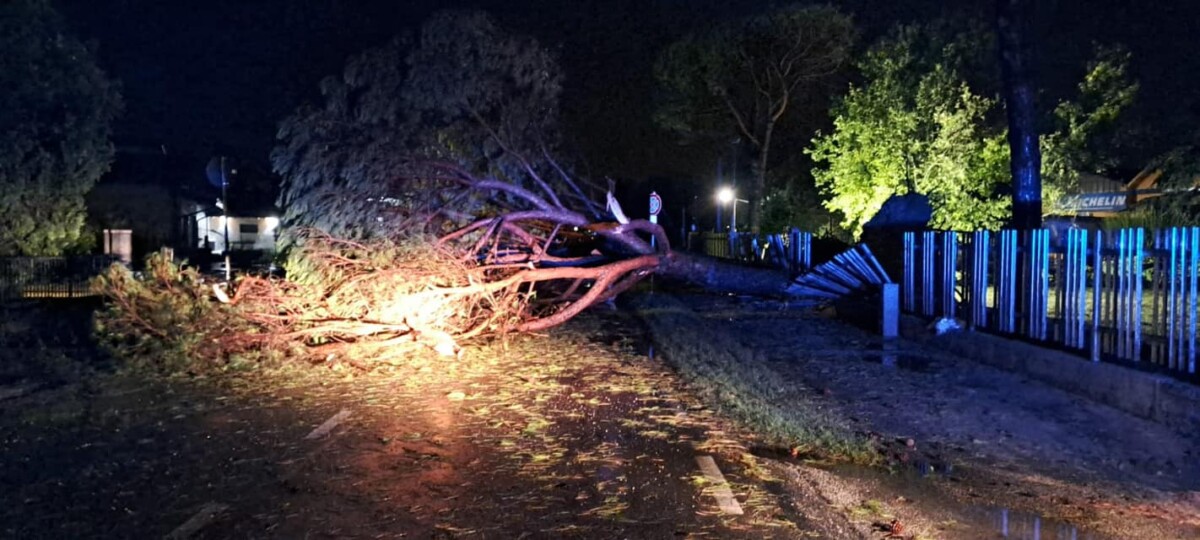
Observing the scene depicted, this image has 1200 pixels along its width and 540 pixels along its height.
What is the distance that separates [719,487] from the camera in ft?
19.9

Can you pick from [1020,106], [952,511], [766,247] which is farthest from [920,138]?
[952,511]

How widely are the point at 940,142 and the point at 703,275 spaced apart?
11403 mm

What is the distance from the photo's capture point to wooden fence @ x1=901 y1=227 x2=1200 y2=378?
8211 mm

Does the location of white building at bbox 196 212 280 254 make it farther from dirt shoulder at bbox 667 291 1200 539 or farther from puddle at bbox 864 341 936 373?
dirt shoulder at bbox 667 291 1200 539

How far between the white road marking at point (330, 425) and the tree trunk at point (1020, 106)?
33.7 feet

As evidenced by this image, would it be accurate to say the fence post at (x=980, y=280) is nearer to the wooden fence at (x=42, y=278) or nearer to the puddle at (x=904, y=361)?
the puddle at (x=904, y=361)

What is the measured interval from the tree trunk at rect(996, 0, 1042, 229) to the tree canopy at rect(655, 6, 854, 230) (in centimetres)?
1882

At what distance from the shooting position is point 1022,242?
11.1 m

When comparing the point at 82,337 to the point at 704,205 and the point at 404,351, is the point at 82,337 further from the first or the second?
the point at 704,205

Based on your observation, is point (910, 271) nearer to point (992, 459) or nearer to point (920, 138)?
point (992, 459)

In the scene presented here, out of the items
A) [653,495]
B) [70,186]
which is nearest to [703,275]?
[653,495]

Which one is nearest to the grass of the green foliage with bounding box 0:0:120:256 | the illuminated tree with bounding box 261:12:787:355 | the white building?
the illuminated tree with bounding box 261:12:787:355

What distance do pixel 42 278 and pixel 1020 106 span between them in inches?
910

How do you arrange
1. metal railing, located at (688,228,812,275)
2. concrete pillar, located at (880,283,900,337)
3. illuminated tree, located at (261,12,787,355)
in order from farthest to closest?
metal railing, located at (688,228,812,275) → concrete pillar, located at (880,283,900,337) → illuminated tree, located at (261,12,787,355)
